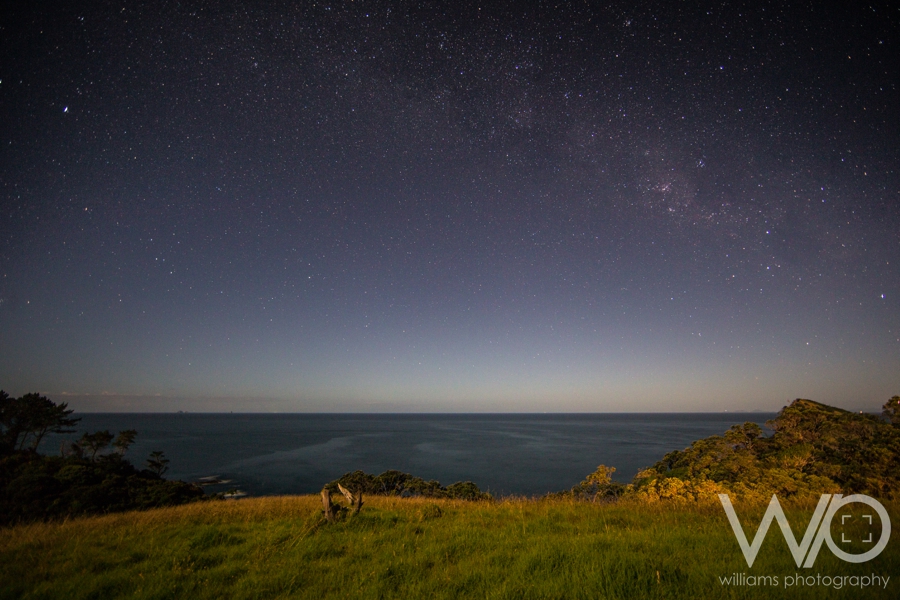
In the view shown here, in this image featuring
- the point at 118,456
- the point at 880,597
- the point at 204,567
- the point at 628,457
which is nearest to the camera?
the point at 880,597

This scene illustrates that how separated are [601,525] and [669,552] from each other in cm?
220

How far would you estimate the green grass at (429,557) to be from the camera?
471 centimetres

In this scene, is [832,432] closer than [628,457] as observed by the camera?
Yes

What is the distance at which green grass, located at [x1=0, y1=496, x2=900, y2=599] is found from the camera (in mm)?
4715

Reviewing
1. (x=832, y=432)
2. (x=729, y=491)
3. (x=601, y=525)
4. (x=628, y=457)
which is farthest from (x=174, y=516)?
(x=628, y=457)

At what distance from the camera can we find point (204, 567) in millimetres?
6301

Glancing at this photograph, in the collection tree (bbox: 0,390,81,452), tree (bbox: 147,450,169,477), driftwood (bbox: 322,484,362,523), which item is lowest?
tree (bbox: 147,450,169,477)

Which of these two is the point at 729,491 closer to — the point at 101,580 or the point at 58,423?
the point at 101,580

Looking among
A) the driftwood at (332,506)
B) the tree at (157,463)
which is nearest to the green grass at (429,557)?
the driftwood at (332,506)

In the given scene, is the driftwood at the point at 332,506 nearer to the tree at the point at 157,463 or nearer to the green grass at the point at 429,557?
the green grass at the point at 429,557

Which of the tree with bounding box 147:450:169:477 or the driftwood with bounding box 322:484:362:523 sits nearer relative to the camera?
the driftwood with bounding box 322:484:362:523

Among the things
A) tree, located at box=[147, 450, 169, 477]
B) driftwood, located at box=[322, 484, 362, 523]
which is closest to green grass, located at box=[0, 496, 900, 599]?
driftwood, located at box=[322, 484, 362, 523]

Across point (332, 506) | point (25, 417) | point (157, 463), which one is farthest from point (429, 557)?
point (25, 417)

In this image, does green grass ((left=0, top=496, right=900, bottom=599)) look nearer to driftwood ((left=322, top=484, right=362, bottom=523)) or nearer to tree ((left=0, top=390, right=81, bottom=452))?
driftwood ((left=322, top=484, right=362, bottom=523))
